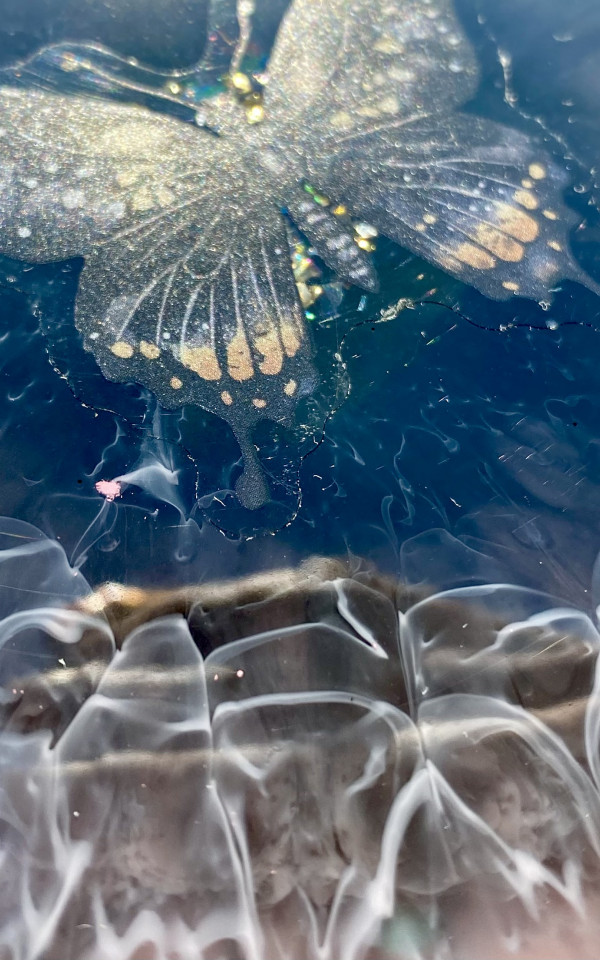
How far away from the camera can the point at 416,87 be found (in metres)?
0.96

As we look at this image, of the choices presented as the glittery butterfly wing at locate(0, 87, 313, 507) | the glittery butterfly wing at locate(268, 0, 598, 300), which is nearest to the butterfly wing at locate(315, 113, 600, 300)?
the glittery butterfly wing at locate(268, 0, 598, 300)

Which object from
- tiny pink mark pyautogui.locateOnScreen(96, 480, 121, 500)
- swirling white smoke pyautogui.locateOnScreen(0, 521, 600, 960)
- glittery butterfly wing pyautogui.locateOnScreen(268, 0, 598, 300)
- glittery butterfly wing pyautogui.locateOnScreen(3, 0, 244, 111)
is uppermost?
glittery butterfly wing pyautogui.locateOnScreen(268, 0, 598, 300)

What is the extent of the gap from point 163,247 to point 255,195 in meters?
0.18

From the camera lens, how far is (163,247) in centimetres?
91

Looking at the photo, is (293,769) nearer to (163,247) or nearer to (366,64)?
(163,247)

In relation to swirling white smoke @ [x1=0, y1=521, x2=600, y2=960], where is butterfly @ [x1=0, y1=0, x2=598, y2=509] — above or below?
above

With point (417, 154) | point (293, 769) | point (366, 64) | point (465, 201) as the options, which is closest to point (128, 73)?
point (366, 64)

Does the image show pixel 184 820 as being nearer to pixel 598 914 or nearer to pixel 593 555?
pixel 598 914

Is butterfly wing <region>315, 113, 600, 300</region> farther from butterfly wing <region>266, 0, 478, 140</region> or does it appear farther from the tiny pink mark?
the tiny pink mark

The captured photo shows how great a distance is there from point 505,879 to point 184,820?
0.49 m

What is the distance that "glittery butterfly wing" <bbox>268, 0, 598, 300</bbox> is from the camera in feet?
3.06

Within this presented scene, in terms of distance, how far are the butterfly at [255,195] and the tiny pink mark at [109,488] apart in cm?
17

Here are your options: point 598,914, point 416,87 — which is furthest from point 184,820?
point 416,87

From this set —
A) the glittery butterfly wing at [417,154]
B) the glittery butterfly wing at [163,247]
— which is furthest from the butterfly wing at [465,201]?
the glittery butterfly wing at [163,247]
